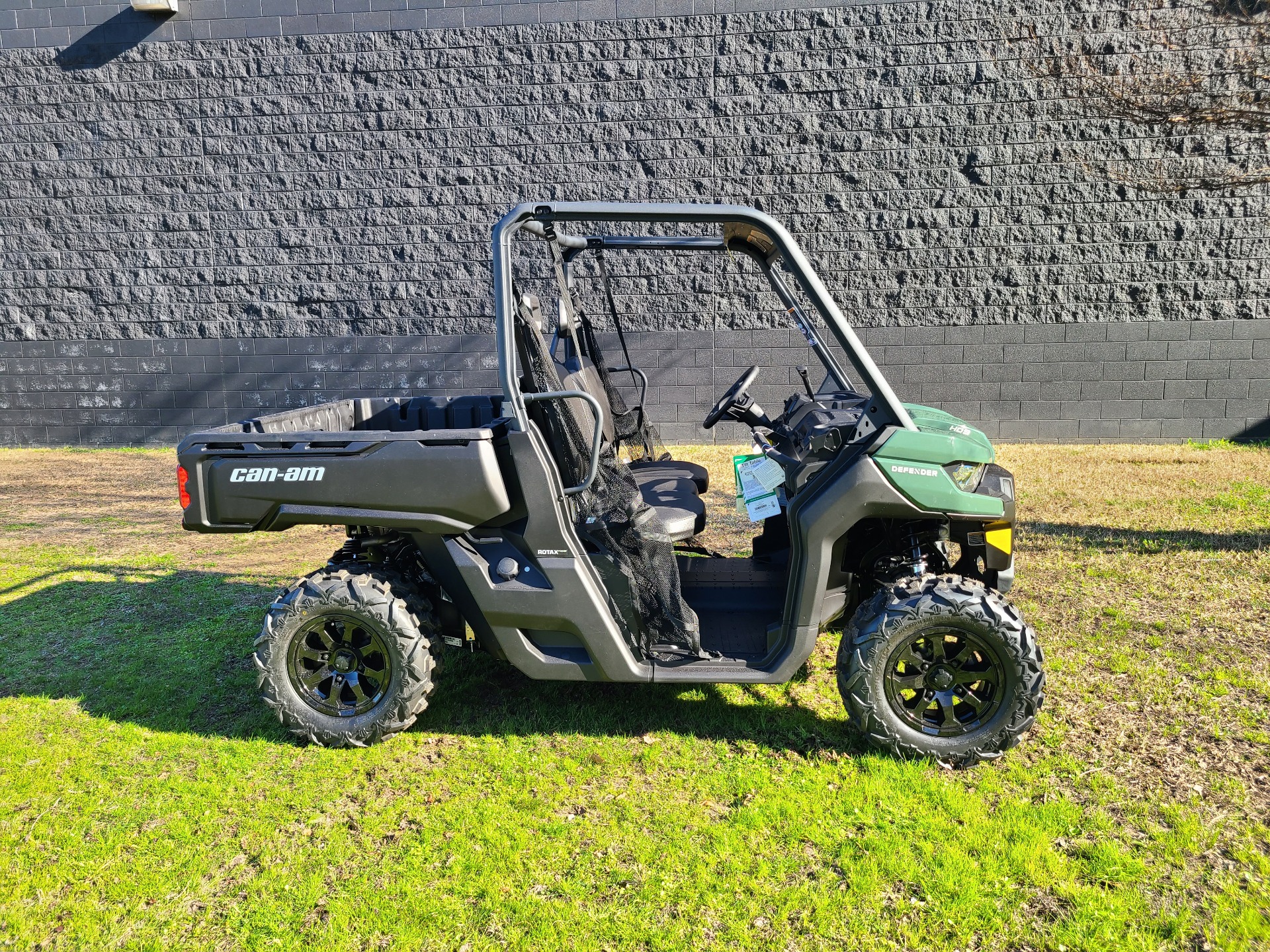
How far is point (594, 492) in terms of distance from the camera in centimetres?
337

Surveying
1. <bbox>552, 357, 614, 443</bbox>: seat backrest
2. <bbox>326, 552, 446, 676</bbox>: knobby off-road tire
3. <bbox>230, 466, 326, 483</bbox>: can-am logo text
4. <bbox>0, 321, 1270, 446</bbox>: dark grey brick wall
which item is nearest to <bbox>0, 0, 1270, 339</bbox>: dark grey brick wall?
<bbox>0, 321, 1270, 446</bbox>: dark grey brick wall

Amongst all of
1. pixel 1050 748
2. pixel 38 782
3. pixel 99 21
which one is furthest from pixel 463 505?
pixel 99 21

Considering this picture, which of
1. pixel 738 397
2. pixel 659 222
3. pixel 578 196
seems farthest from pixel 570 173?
pixel 659 222

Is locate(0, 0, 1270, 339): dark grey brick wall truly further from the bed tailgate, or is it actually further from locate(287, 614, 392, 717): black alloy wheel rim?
locate(287, 614, 392, 717): black alloy wheel rim

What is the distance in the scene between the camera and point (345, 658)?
3420 mm

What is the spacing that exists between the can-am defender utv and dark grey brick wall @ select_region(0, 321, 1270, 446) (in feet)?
21.0

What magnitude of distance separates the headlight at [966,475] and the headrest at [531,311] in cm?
169

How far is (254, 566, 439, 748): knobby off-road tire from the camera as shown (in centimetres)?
333

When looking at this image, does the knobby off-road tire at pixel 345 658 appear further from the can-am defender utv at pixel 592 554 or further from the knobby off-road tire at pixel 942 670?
the knobby off-road tire at pixel 942 670

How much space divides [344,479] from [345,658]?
735 mm

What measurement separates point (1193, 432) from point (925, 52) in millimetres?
5199

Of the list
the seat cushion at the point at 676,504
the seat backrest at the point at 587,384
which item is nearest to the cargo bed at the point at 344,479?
the seat backrest at the point at 587,384

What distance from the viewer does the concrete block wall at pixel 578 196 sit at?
30.3 feet

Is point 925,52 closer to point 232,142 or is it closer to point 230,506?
point 232,142
